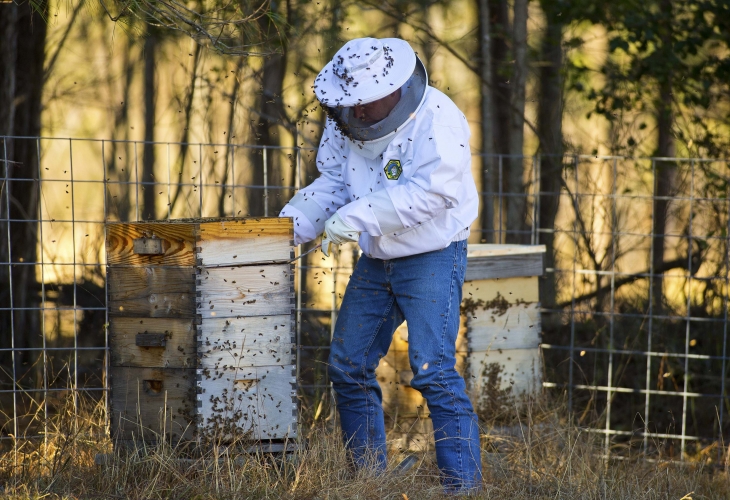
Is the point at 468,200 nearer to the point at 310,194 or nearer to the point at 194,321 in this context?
the point at 310,194

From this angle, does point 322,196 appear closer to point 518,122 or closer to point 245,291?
point 245,291

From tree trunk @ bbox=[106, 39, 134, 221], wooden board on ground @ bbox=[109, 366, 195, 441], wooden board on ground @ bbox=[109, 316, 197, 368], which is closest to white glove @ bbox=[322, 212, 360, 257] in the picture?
wooden board on ground @ bbox=[109, 316, 197, 368]

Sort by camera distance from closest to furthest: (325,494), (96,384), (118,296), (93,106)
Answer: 1. (325,494)
2. (118,296)
3. (96,384)
4. (93,106)

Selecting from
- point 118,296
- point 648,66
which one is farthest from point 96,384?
point 648,66

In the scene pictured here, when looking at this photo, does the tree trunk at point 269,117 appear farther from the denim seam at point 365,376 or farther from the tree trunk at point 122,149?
the denim seam at point 365,376

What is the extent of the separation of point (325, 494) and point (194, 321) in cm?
70

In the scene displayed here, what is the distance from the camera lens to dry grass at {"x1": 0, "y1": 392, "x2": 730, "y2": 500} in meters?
2.55

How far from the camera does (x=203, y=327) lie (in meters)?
2.60

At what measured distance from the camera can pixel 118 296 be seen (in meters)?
2.72

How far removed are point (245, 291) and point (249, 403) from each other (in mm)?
379

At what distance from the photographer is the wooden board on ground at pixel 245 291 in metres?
2.60

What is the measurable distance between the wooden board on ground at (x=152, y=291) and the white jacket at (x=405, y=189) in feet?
1.57

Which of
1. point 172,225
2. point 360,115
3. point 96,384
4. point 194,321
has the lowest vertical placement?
point 96,384

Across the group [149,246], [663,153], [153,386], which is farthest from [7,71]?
[663,153]
